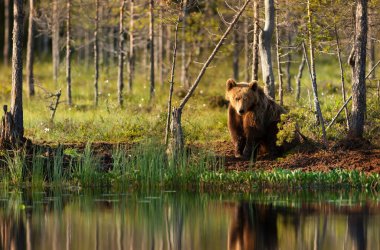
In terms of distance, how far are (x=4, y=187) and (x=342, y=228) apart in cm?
726

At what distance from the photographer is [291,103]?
84.9 ft

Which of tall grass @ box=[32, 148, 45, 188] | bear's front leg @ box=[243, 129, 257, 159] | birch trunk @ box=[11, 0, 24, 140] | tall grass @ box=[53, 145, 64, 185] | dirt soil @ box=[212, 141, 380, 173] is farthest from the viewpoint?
bear's front leg @ box=[243, 129, 257, 159]

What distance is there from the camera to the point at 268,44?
21.5 metres

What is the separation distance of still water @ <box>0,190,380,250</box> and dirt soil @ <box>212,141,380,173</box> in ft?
4.25

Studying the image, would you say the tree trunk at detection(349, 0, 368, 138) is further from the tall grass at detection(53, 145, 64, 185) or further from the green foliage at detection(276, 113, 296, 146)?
the tall grass at detection(53, 145, 64, 185)

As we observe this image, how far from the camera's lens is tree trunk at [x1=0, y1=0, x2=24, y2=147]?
1902 centimetres

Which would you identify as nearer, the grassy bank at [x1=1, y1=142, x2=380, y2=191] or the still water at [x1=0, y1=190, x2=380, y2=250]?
the still water at [x1=0, y1=190, x2=380, y2=250]

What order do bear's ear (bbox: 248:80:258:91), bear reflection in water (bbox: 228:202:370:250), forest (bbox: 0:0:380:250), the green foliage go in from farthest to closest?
bear's ear (bbox: 248:80:258:91) < the green foliage < forest (bbox: 0:0:380:250) < bear reflection in water (bbox: 228:202:370:250)

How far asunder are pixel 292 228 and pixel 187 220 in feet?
5.96

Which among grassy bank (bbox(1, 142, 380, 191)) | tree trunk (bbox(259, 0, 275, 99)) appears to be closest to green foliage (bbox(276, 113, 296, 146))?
grassy bank (bbox(1, 142, 380, 191))

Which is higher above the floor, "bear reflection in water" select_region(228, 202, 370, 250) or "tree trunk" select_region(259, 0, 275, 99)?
"tree trunk" select_region(259, 0, 275, 99)

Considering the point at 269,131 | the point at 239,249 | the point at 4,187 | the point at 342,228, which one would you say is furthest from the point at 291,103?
the point at 239,249

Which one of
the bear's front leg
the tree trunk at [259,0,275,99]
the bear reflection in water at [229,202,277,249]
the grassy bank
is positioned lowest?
the bear reflection in water at [229,202,277,249]

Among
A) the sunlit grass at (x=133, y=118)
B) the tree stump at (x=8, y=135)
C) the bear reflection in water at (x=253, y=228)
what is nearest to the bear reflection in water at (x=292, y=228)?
the bear reflection in water at (x=253, y=228)
